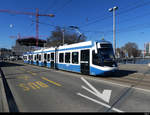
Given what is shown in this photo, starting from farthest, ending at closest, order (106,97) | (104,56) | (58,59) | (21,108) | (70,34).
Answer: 1. (70,34)
2. (58,59)
3. (104,56)
4. (106,97)
5. (21,108)

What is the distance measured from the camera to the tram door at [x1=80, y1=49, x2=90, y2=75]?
38.9 feet

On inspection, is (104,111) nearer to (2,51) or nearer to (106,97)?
(106,97)

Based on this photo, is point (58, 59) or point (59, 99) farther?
point (58, 59)

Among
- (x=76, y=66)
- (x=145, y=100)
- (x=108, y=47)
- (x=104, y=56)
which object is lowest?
(x=145, y=100)

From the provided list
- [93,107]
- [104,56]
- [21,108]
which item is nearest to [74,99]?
[93,107]

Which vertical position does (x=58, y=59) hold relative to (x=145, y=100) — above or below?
above

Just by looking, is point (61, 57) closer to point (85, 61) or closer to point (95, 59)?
point (85, 61)

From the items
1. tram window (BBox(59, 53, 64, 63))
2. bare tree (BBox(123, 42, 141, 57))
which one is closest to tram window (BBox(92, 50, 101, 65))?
tram window (BBox(59, 53, 64, 63))

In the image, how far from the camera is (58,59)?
17.5m

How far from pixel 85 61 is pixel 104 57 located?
2.04m

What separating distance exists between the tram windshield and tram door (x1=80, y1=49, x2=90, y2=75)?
85 centimetres

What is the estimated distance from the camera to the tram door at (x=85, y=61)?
467 inches

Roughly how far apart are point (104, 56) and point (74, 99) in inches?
241

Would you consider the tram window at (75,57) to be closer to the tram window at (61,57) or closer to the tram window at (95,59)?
the tram window at (95,59)
